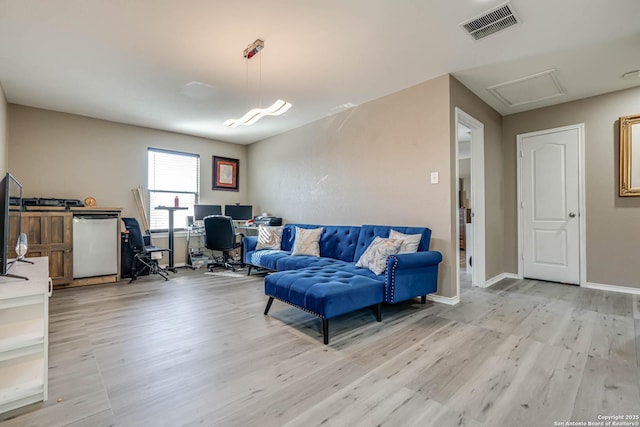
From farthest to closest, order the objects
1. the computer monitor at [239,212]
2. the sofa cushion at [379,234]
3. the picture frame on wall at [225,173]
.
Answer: the picture frame on wall at [225,173]
the computer monitor at [239,212]
the sofa cushion at [379,234]

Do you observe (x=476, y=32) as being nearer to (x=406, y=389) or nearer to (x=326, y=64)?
(x=326, y=64)

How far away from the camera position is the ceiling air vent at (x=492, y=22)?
91.0 inches

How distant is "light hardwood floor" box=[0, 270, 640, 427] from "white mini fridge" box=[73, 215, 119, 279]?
3.90 ft

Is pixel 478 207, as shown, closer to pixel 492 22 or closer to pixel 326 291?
pixel 492 22

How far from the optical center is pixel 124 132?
514 cm

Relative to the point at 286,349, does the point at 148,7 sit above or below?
above

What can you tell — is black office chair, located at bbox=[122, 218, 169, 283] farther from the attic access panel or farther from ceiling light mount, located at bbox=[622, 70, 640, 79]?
ceiling light mount, located at bbox=[622, 70, 640, 79]

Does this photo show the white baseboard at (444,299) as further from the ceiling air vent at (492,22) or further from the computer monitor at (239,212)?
the computer monitor at (239,212)


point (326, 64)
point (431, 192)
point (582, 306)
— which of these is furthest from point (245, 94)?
point (582, 306)

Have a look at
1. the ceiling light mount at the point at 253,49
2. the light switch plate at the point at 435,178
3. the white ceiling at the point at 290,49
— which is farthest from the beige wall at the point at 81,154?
the light switch plate at the point at 435,178

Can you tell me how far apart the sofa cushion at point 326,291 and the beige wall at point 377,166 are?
1192mm

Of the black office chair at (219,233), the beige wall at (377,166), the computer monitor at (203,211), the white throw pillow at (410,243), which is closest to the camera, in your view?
the white throw pillow at (410,243)

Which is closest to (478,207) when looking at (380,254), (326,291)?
(380,254)

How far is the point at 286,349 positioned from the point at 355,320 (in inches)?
32.5
